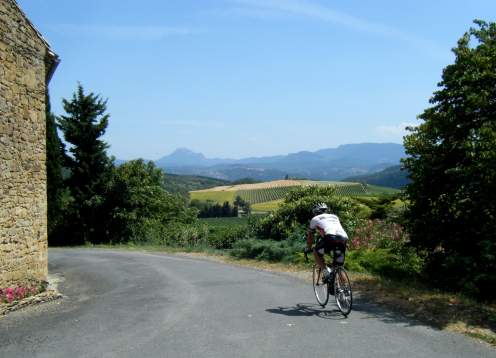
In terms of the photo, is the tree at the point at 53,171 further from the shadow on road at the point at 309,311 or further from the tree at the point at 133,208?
the shadow on road at the point at 309,311

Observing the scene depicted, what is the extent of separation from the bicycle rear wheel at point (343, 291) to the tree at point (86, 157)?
24609 mm

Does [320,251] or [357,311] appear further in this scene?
[320,251]

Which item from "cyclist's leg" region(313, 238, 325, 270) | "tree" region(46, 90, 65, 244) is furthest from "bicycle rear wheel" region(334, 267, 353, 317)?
"tree" region(46, 90, 65, 244)

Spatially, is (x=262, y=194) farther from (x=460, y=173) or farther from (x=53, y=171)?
(x=460, y=173)

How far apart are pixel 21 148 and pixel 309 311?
22.5 feet

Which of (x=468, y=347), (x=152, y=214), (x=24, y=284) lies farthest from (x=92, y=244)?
(x=468, y=347)

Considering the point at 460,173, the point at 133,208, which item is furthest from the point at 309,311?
the point at 133,208

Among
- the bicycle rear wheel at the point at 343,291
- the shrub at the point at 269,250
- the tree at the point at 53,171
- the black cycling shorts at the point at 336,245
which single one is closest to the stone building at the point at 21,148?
the black cycling shorts at the point at 336,245

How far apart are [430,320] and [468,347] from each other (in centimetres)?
139

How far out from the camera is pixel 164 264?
1650cm

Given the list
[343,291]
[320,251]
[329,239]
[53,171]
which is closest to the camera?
[343,291]

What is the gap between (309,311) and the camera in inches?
335

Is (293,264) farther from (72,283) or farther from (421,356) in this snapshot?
(421,356)

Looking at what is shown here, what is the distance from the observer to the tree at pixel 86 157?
3072 centimetres
